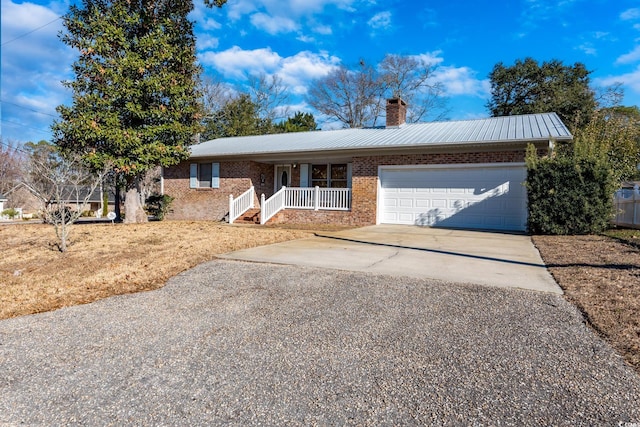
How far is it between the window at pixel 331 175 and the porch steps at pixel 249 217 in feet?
10.2

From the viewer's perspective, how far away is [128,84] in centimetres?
1316

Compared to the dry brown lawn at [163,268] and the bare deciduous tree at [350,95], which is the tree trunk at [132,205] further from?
the bare deciduous tree at [350,95]

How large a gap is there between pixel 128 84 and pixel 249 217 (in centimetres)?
644

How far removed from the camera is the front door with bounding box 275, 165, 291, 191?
17781 mm

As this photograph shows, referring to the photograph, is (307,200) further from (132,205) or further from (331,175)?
(132,205)

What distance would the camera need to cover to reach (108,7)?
45.2 feet

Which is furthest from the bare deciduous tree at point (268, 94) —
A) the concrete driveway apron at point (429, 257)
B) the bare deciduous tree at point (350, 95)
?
the concrete driveway apron at point (429, 257)

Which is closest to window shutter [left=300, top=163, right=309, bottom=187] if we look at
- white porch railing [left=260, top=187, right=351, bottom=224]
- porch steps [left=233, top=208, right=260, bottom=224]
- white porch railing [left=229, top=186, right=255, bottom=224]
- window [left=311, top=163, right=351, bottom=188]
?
window [left=311, top=163, right=351, bottom=188]

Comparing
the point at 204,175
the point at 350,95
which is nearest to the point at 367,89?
the point at 350,95

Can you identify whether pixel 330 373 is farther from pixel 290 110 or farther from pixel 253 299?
pixel 290 110

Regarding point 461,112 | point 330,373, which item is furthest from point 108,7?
point 461,112

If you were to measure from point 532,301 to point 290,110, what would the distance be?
31824 mm

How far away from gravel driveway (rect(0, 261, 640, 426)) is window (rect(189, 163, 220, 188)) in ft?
44.1

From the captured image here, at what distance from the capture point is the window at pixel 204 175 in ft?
56.3
